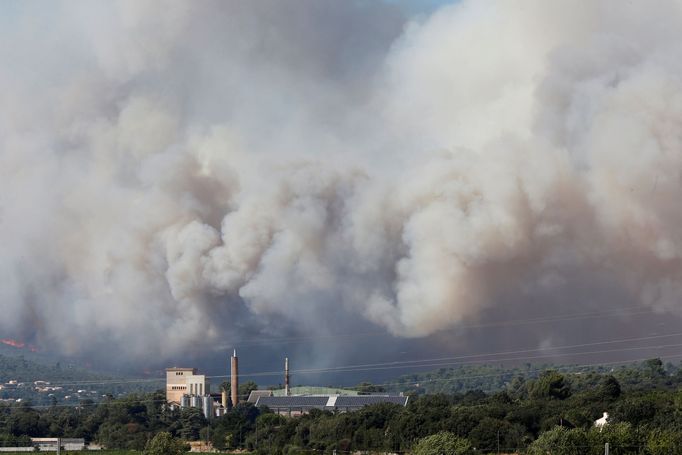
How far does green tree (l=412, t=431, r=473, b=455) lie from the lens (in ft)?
188

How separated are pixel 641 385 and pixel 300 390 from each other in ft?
125

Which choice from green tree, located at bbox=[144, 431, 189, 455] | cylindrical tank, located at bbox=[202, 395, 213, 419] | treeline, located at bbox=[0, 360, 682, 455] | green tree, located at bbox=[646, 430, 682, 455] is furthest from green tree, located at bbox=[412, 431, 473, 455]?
cylindrical tank, located at bbox=[202, 395, 213, 419]

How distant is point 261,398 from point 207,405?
554cm

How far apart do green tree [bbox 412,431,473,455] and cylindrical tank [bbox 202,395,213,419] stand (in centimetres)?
4926

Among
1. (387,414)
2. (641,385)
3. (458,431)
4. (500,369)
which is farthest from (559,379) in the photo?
(500,369)

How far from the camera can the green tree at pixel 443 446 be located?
57188 millimetres

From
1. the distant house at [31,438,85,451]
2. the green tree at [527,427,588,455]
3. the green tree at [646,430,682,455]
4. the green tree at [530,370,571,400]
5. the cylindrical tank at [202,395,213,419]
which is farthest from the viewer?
the cylindrical tank at [202,395,213,419]

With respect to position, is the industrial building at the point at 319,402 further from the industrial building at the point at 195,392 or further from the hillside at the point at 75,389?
the hillside at the point at 75,389

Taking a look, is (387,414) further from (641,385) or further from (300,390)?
(300,390)

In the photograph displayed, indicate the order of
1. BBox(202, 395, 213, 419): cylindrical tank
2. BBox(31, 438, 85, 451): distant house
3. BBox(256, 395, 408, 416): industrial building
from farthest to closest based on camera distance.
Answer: BBox(202, 395, 213, 419): cylindrical tank, BBox(256, 395, 408, 416): industrial building, BBox(31, 438, 85, 451): distant house

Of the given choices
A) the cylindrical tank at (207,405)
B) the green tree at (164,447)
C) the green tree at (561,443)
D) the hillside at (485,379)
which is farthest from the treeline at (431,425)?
the hillside at (485,379)

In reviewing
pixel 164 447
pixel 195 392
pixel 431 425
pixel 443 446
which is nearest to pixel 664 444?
pixel 443 446

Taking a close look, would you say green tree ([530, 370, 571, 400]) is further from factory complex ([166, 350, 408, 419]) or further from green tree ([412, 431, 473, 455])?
green tree ([412, 431, 473, 455])

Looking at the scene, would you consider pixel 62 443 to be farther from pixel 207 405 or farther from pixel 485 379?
pixel 485 379
